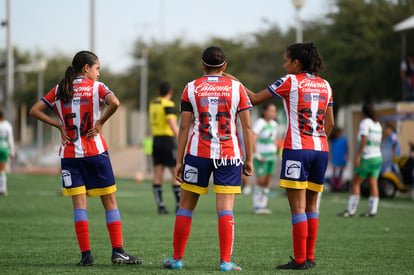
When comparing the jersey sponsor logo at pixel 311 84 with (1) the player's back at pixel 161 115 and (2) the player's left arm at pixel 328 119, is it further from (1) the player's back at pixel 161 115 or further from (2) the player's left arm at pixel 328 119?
(1) the player's back at pixel 161 115

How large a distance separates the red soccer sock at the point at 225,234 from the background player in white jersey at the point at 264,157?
7559 mm

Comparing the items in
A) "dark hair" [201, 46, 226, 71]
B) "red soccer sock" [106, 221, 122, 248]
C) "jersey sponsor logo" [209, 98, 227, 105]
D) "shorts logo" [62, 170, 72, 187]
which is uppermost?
"dark hair" [201, 46, 226, 71]

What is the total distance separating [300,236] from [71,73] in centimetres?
281

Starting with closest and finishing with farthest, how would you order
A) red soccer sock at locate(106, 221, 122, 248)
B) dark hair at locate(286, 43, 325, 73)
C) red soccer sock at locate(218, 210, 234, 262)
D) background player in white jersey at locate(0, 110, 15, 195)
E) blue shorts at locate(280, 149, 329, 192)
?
1. red soccer sock at locate(218, 210, 234, 262)
2. blue shorts at locate(280, 149, 329, 192)
3. dark hair at locate(286, 43, 325, 73)
4. red soccer sock at locate(106, 221, 122, 248)
5. background player in white jersey at locate(0, 110, 15, 195)

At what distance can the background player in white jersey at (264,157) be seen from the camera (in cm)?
1455

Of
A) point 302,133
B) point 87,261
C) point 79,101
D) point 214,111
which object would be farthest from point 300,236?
point 79,101

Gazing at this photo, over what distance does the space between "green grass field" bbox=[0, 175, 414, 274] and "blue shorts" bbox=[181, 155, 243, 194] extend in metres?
0.79

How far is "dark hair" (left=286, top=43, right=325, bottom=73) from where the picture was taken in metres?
7.23

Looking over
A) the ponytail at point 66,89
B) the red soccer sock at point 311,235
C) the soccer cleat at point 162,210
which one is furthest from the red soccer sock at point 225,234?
the soccer cleat at point 162,210

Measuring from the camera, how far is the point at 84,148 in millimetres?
7359

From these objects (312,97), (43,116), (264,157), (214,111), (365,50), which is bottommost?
(264,157)

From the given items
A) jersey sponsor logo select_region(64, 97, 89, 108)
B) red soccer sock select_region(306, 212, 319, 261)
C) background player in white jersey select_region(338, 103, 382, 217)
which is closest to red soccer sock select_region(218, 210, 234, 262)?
red soccer sock select_region(306, 212, 319, 261)

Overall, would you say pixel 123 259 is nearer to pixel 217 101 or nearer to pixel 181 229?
pixel 181 229

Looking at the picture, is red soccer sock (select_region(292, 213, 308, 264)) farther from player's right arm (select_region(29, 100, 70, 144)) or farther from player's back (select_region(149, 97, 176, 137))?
player's back (select_region(149, 97, 176, 137))
